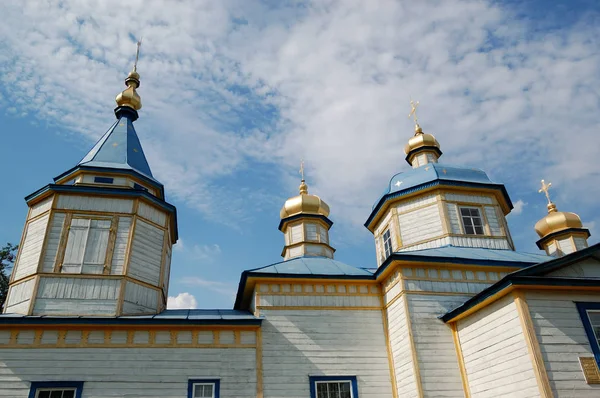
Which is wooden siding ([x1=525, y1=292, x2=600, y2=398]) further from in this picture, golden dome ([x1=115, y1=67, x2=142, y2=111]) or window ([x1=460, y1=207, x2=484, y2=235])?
golden dome ([x1=115, y1=67, x2=142, y2=111])

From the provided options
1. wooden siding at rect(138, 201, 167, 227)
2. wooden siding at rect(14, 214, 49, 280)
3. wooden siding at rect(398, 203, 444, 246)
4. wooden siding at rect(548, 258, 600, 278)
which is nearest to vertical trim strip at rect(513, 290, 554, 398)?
wooden siding at rect(548, 258, 600, 278)

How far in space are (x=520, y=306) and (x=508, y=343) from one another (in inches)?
36.0

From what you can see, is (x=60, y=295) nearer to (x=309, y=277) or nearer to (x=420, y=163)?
(x=309, y=277)

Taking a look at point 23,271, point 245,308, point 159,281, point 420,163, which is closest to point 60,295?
point 23,271

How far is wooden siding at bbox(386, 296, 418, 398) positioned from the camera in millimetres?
11750

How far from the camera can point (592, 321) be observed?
404 inches

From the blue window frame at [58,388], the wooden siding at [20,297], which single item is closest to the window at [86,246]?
the wooden siding at [20,297]

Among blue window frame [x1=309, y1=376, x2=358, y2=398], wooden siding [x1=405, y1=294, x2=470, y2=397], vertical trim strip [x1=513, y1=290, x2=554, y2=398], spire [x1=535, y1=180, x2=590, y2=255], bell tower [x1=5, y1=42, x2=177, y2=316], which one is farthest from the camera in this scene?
spire [x1=535, y1=180, x2=590, y2=255]

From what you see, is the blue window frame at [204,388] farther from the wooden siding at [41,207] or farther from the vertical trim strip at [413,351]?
the wooden siding at [41,207]

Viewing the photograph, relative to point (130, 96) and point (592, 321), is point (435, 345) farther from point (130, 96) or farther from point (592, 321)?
point (130, 96)

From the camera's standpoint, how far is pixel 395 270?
1325 centimetres

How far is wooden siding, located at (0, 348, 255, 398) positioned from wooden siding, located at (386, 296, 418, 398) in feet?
8.21

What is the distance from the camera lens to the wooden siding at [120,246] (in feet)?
44.2

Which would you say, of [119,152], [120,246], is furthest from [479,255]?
[119,152]
